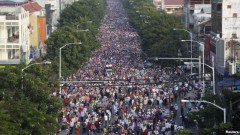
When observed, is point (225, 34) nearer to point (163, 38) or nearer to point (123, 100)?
point (123, 100)

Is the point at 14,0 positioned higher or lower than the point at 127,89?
higher

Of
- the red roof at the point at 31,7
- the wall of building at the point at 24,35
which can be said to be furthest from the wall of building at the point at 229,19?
the red roof at the point at 31,7

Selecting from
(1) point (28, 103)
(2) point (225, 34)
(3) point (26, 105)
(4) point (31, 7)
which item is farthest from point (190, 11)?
(3) point (26, 105)

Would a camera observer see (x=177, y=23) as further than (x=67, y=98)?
Yes

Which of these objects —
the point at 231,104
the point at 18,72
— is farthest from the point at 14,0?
the point at 231,104

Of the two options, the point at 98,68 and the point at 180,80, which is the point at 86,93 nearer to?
the point at 180,80

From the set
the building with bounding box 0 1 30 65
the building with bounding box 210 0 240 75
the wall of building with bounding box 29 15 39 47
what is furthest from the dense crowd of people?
the wall of building with bounding box 29 15 39 47
